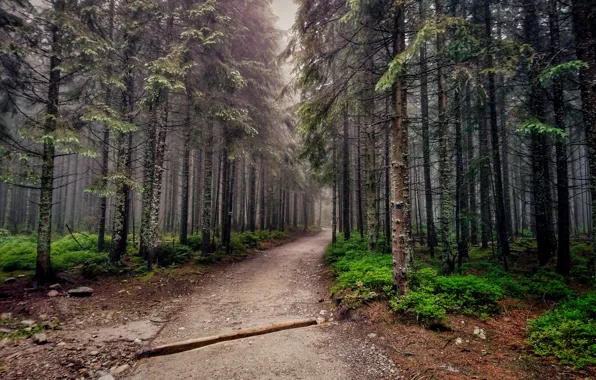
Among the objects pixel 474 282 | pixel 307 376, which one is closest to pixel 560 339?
pixel 474 282

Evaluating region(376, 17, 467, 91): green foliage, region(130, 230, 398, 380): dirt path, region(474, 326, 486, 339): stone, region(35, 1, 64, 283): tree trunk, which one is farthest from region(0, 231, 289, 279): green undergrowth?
region(376, 17, 467, 91): green foliage

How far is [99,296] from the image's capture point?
307 inches

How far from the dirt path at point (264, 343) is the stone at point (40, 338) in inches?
81.9

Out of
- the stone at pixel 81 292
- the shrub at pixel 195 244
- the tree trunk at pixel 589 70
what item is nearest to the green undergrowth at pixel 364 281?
the tree trunk at pixel 589 70

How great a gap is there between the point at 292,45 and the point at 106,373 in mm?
9289

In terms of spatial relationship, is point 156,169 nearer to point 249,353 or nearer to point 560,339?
point 249,353

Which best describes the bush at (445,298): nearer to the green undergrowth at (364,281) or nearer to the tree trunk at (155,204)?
the green undergrowth at (364,281)

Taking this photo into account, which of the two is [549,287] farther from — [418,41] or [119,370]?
[119,370]

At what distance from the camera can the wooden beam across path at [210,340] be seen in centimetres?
481

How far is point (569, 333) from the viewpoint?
4469 millimetres

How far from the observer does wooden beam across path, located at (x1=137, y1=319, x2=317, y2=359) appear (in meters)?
4.81

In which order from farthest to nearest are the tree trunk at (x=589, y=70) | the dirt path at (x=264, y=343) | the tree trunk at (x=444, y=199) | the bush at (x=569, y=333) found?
the tree trunk at (x=444, y=199) < the tree trunk at (x=589, y=70) < the dirt path at (x=264, y=343) < the bush at (x=569, y=333)

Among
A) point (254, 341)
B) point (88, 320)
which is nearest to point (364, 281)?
point (254, 341)

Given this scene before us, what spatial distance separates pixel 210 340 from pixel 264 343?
114cm
